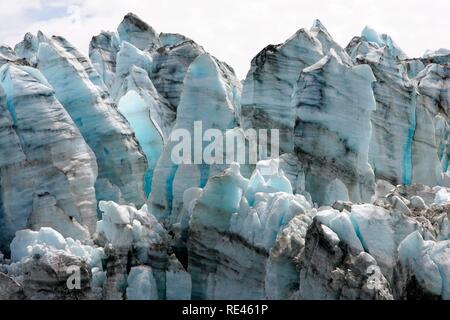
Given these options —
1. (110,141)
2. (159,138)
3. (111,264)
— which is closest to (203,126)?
(110,141)

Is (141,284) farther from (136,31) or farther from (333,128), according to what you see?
(136,31)

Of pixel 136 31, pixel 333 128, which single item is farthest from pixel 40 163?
pixel 136 31

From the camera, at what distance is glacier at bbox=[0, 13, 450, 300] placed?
1616 cm

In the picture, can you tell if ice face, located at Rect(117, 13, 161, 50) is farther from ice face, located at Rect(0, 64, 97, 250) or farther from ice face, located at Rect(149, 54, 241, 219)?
ice face, located at Rect(0, 64, 97, 250)

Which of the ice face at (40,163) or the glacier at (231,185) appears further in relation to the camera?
the ice face at (40,163)

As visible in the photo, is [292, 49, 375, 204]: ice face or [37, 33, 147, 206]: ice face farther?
[37, 33, 147, 206]: ice face

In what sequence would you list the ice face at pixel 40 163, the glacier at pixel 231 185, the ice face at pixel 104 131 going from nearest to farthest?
the glacier at pixel 231 185
the ice face at pixel 40 163
the ice face at pixel 104 131

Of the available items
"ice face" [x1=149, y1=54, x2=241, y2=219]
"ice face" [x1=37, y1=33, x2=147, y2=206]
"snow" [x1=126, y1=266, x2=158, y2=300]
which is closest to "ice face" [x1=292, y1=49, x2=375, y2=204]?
"ice face" [x1=149, y1=54, x2=241, y2=219]

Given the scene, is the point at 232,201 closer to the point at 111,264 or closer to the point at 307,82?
the point at 111,264

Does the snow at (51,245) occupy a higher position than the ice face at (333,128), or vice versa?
the ice face at (333,128)

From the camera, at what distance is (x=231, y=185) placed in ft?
64.4

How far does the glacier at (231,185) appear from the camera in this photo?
636 inches

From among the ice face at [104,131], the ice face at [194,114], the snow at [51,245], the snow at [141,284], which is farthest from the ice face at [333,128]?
the snow at [51,245]

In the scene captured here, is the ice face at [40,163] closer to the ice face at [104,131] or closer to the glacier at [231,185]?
the glacier at [231,185]
